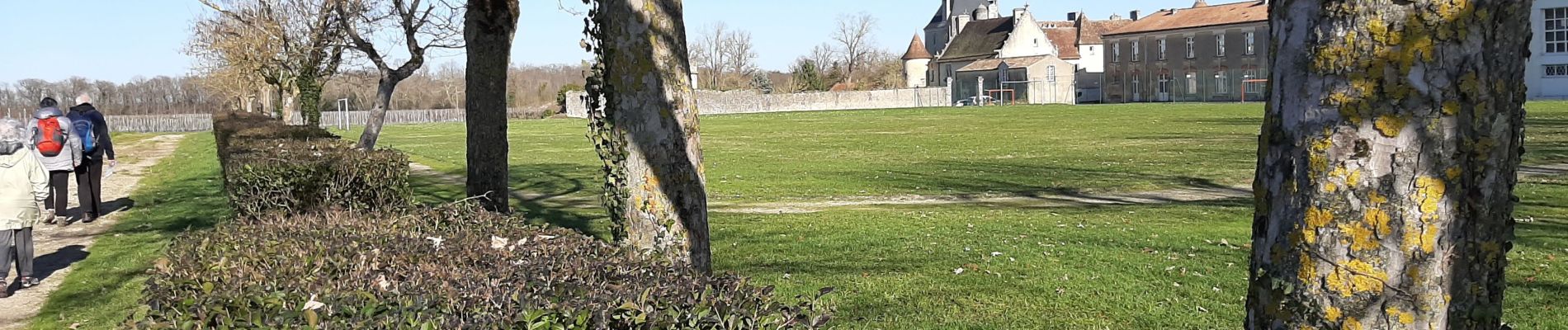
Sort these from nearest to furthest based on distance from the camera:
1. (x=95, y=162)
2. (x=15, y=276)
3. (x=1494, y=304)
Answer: (x=1494, y=304), (x=15, y=276), (x=95, y=162)

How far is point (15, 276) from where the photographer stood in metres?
9.38

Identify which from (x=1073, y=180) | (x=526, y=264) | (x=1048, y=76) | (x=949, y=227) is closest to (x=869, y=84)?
(x=1048, y=76)

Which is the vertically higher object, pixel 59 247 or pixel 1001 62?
pixel 1001 62

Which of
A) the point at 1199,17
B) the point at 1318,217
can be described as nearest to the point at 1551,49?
the point at 1199,17

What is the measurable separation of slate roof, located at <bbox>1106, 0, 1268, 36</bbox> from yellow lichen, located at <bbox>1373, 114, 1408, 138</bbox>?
68360 mm

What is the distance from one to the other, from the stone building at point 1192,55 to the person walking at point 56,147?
6122 cm

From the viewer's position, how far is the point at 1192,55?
241 ft

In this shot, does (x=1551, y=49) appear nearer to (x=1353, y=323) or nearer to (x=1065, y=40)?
(x=1065, y=40)

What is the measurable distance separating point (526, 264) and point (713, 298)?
2.73ft

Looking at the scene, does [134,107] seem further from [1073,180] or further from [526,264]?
[526,264]

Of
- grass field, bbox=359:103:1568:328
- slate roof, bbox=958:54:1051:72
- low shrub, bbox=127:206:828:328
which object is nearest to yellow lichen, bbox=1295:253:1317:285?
low shrub, bbox=127:206:828:328

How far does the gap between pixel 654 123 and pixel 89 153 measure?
10.2m

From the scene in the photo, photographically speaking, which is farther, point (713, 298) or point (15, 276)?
point (15, 276)

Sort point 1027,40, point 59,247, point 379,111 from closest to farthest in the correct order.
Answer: point 59,247, point 379,111, point 1027,40
